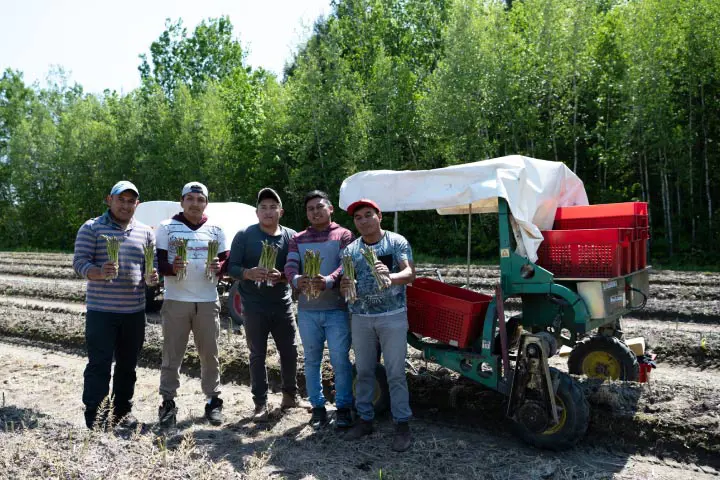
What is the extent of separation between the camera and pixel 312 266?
4.61 metres

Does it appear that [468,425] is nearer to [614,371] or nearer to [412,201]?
[614,371]

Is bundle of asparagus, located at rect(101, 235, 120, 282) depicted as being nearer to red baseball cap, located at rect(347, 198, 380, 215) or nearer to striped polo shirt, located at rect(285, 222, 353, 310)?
striped polo shirt, located at rect(285, 222, 353, 310)

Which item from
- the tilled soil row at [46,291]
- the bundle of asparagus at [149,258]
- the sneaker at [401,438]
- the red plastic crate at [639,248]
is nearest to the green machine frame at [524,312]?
the red plastic crate at [639,248]

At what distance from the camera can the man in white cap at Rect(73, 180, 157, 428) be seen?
15.4ft

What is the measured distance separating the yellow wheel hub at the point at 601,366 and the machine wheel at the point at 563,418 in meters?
1.43

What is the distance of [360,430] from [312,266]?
4.40 feet

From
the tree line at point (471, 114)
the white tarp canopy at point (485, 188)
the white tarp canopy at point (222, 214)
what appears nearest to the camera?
the white tarp canopy at point (485, 188)

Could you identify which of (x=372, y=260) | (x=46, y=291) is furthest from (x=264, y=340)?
(x=46, y=291)

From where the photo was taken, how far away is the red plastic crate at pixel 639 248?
5.09 meters

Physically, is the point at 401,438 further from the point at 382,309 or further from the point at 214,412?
the point at 214,412

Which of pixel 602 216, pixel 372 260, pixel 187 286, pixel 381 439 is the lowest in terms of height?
pixel 381 439

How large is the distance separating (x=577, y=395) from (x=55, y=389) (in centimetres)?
510

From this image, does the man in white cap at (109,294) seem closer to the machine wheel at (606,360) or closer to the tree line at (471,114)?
the machine wheel at (606,360)

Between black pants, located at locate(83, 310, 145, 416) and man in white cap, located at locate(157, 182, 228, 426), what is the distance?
26cm
